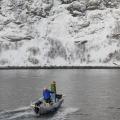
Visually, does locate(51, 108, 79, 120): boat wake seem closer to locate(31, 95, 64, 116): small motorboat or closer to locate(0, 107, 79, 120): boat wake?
locate(0, 107, 79, 120): boat wake

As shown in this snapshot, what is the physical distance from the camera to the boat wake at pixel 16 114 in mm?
70625

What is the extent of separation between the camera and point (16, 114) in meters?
73.4

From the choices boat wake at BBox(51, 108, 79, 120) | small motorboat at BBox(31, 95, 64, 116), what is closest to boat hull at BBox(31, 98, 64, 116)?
small motorboat at BBox(31, 95, 64, 116)

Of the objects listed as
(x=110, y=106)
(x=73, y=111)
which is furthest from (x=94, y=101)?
(x=73, y=111)

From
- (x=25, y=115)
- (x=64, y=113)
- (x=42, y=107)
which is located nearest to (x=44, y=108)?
(x=42, y=107)

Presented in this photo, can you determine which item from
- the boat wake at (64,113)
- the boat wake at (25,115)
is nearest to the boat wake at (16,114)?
the boat wake at (25,115)

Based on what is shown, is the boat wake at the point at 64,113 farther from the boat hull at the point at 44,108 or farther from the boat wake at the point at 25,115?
the boat hull at the point at 44,108

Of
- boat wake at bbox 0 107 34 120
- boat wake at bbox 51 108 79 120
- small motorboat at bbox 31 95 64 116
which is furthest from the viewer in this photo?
boat wake at bbox 51 108 79 120

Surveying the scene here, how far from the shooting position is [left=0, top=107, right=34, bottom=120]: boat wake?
232ft

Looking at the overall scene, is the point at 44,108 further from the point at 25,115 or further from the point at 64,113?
the point at 64,113

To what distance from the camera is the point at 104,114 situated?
75.6 metres

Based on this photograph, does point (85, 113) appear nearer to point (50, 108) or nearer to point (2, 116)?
point (50, 108)

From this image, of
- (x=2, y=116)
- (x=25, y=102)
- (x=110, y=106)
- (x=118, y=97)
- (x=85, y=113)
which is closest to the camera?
(x=2, y=116)

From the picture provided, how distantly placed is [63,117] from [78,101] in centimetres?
2131
